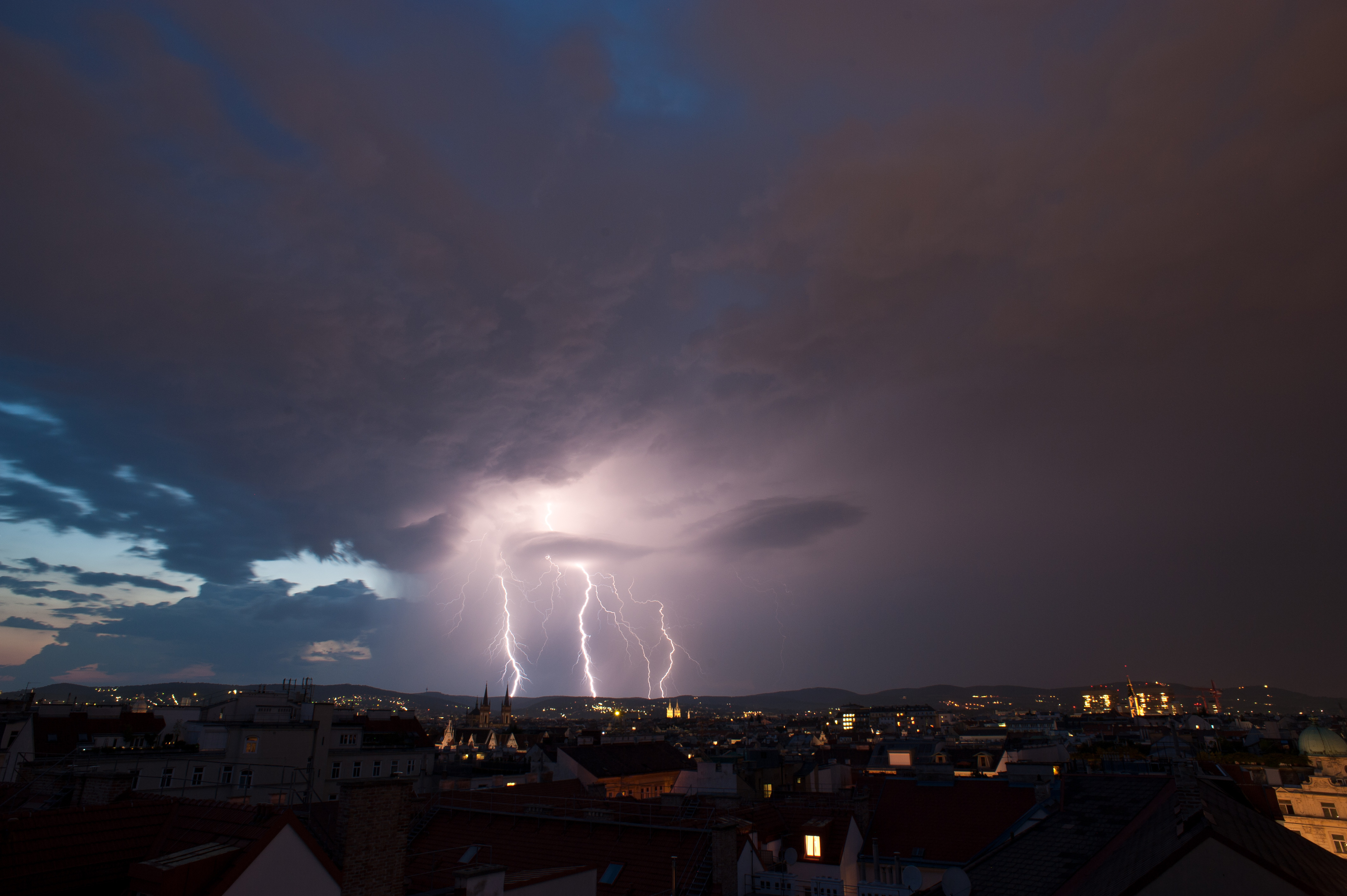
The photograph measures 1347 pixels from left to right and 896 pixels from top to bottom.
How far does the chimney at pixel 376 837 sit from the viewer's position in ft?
40.5

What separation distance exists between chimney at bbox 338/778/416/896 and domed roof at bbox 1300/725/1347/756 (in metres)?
67.5

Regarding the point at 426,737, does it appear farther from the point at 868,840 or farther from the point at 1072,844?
the point at 1072,844

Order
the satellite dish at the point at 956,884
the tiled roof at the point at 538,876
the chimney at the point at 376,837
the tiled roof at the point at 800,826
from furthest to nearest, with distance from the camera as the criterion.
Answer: the tiled roof at the point at 800,826 → the satellite dish at the point at 956,884 → the tiled roof at the point at 538,876 → the chimney at the point at 376,837

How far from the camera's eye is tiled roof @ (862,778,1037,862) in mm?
31875

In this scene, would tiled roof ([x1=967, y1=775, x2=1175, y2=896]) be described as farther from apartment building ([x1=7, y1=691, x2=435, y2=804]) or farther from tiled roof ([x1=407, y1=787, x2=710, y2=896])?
apartment building ([x1=7, y1=691, x2=435, y2=804])

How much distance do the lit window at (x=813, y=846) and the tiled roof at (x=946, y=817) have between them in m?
5.35

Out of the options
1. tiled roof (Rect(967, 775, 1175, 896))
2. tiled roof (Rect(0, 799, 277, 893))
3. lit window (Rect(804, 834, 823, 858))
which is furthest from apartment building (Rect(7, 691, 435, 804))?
tiled roof (Rect(967, 775, 1175, 896))

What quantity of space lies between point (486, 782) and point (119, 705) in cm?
4998

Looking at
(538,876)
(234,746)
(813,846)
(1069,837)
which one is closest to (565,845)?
(538,876)

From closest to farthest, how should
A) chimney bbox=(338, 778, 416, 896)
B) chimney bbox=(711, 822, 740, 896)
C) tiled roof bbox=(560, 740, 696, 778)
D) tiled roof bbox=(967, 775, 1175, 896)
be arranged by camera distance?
chimney bbox=(338, 778, 416, 896)
tiled roof bbox=(967, 775, 1175, 896)
chimney bbox=(711, 822, 740, 896)
tiled roof bbox=(560, 740, 696, 778)

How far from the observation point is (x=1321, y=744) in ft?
175

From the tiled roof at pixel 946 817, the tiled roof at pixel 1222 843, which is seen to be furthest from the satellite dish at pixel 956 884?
the tiled roof at pixel 946 817

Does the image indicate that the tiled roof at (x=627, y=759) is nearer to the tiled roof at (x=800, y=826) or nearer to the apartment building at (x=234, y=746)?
the apartment building at (x=234, y=746)

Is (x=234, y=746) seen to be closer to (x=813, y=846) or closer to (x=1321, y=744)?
(x=813, y=846)
